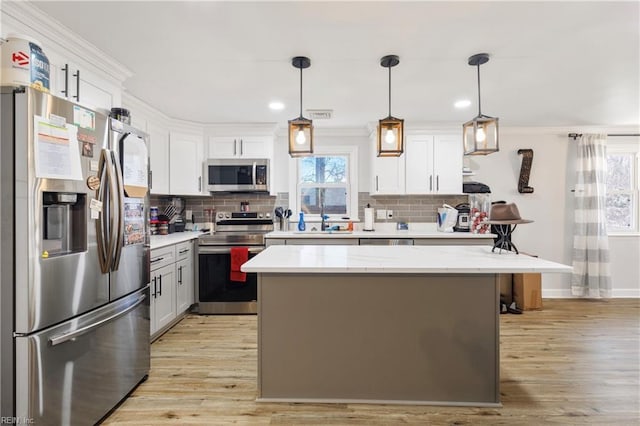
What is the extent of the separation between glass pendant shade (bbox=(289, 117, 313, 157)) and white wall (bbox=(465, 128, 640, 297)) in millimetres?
2956

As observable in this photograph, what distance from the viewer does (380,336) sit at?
1.97 meters

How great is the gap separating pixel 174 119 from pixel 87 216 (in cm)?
255

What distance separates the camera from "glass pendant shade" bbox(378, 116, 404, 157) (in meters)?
2.23

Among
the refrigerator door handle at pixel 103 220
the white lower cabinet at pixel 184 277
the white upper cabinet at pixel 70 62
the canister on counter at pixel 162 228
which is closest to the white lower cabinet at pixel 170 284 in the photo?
the white lower cabinet at pixel 184 277

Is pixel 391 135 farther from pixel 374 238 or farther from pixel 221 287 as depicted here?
pixel 221 287

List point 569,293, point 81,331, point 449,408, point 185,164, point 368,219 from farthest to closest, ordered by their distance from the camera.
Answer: point 569,293, point 368,219, point 185,164, point 449,408, point 81,331

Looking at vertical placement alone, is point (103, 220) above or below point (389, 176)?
below

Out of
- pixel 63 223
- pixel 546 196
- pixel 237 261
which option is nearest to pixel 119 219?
pixel 63 223

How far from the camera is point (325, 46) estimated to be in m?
2.19

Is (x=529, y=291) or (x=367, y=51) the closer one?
(x=367, y=51)

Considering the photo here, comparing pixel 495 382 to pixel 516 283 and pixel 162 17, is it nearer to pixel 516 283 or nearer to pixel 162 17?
pixel 516 283

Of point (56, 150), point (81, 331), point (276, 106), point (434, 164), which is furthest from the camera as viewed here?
point (434, 164)

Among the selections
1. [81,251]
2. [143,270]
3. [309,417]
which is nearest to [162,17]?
[81,251]

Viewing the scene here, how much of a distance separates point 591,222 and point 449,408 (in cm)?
369
